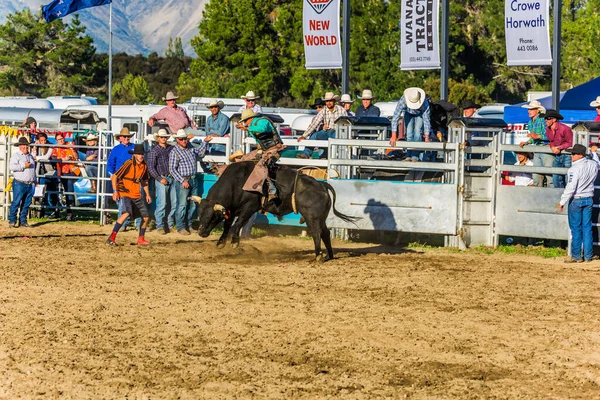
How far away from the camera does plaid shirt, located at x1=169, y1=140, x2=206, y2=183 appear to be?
17188mm

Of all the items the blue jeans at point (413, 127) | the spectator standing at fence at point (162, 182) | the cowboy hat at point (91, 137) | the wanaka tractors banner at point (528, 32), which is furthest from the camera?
the cowboy hat at point (91, 137)

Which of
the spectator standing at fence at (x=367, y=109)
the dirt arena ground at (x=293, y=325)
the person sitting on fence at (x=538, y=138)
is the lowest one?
the dirt arena ground at (x=293, y=325)

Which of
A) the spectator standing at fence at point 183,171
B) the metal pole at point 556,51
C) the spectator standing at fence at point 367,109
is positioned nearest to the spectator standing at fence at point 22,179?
the spectator standing at fence at point 183,171

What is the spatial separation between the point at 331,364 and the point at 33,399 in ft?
7.88

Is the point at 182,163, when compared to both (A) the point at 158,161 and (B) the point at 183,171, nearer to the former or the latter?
(B) the point at 183,171

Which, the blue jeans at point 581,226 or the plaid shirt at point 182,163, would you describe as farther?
the plaid shirt at point 182,163

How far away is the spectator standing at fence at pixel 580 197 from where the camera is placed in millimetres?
13945

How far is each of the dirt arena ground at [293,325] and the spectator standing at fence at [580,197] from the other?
1.42ft

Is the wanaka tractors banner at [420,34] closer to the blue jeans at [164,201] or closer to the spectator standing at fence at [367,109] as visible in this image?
the spectator standing at fence at [367,109]

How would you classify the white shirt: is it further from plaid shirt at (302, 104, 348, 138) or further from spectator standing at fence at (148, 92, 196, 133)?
spectator standing at fence at (148, 92, 196, 133)

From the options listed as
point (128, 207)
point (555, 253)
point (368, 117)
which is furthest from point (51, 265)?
point (555, 253)

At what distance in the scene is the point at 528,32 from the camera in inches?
725

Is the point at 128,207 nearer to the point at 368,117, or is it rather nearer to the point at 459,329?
the point at 368,117

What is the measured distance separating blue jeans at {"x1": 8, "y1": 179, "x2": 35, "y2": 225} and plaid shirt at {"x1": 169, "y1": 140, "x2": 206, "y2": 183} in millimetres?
2886
